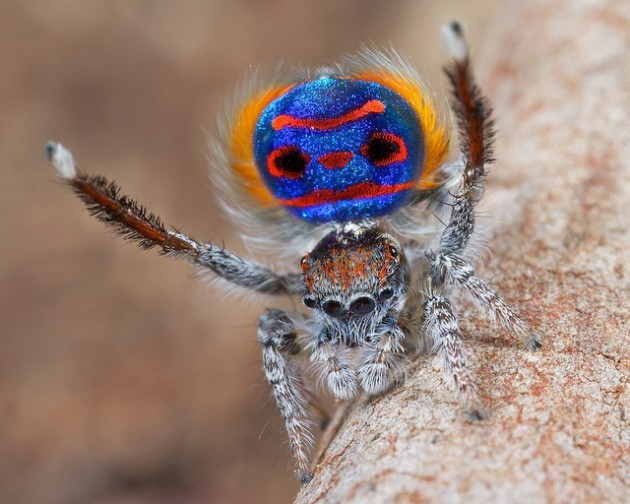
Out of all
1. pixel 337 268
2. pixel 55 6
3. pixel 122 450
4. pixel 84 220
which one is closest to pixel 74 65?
pixel 55 6

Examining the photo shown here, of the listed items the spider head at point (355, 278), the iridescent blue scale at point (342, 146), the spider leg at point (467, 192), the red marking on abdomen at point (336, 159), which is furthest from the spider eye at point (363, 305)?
the red marking on abdomen at point (336, 159)

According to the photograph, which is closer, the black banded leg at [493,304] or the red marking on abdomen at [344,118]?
the black banded leg at [493,304]

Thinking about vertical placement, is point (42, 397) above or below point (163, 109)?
below

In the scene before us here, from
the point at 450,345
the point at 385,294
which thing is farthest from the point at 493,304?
the point at 385,294

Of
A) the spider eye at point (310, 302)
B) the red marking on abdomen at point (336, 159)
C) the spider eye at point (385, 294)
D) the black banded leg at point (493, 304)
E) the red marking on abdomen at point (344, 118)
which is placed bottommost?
the spider eye at point (310, 302)

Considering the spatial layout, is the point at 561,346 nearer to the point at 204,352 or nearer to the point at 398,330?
the point at 398,330

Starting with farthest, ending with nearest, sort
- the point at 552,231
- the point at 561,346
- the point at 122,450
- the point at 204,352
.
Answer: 1. the point at 204,352
2. the point at 122,450
3. the point at 552,231
4. the point at 561,346

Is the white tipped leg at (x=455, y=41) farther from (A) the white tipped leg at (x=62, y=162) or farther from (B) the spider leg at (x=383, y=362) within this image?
(A) the white tipped leg at (x=62, y=162)
